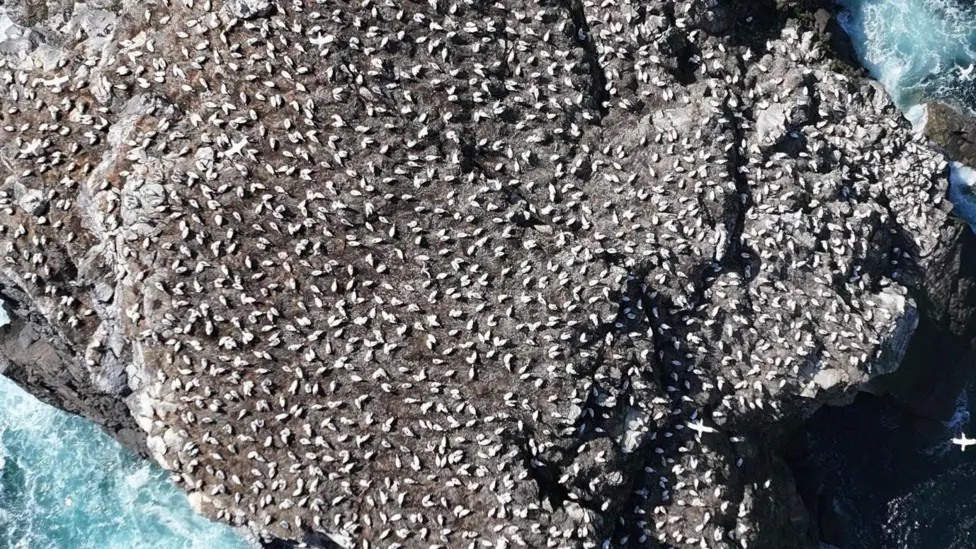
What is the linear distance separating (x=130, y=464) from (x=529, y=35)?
60.2 ft

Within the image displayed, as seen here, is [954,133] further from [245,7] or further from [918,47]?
[245,7]

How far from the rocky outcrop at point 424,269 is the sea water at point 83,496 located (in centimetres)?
406

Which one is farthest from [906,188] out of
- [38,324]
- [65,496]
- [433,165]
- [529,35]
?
[65,496]

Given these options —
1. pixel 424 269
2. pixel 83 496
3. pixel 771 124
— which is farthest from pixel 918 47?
pixel 83 496

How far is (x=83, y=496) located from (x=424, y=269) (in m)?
14.8

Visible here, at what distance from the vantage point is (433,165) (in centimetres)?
1856

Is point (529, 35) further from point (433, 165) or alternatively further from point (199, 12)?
Answer: point (199, 12)

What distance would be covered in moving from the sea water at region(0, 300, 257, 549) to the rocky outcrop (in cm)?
406

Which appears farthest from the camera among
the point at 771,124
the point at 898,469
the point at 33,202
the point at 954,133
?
the point at 954,133

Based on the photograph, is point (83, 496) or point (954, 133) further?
point (954, 133)

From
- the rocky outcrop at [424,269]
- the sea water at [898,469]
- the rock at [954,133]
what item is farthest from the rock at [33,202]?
the rock at [954,133]

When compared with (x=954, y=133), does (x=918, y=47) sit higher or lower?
higher

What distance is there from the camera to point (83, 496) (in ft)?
78.8

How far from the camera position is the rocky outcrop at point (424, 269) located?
1709 cm
